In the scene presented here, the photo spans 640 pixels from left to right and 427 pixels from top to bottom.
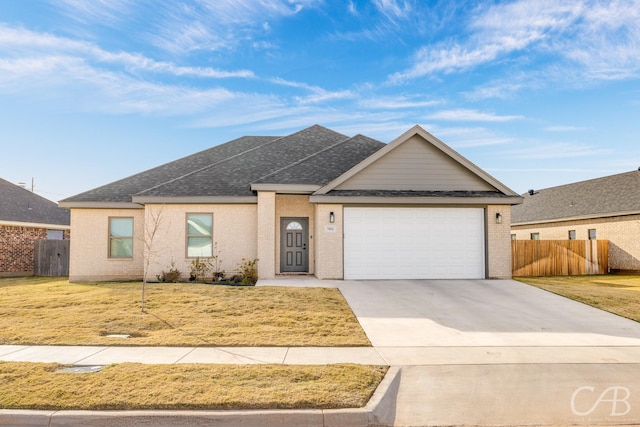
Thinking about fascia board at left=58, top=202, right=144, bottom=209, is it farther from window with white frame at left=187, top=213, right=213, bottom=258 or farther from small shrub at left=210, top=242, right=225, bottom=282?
small shrub at left=210, top=242, right=225, bottom=282

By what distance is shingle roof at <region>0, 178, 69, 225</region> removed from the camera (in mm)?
22344

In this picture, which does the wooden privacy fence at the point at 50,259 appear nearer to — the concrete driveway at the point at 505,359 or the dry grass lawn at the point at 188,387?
the concrete driveway at the point at 505,359

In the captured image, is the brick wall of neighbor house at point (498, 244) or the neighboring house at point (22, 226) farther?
the neighboring house at point (22, 226)

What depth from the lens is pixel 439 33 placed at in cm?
1681

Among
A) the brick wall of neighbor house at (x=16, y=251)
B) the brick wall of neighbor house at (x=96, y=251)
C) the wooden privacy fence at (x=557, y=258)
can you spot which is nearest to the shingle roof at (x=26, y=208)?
the brick wall of neighbor house at (x=16, y=251)

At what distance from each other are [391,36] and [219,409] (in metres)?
16.7

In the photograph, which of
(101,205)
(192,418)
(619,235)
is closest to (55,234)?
(101,205)

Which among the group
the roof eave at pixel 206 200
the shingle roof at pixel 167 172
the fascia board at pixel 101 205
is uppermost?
the shingle roof at pixel 167 172

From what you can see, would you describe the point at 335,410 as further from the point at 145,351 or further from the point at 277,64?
the point at 277,64

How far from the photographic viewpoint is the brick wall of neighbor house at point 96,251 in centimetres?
1645

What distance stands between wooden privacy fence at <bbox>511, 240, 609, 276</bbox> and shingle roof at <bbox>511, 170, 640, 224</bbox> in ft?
10.2

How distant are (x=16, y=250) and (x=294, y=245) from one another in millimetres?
15833

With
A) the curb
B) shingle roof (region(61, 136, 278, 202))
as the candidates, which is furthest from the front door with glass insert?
the curb

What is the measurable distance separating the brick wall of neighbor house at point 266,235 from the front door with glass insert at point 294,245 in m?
1.53
